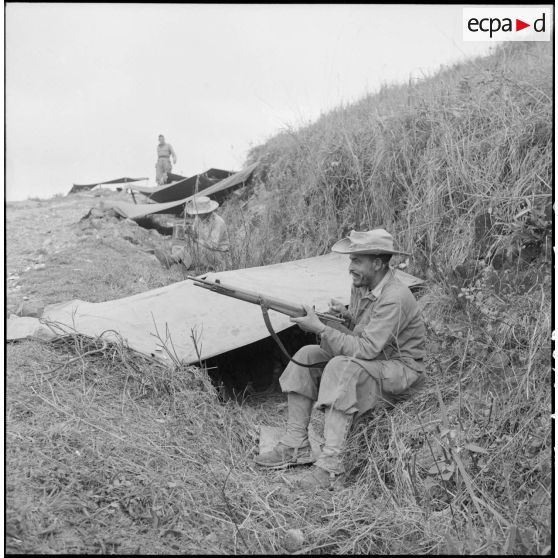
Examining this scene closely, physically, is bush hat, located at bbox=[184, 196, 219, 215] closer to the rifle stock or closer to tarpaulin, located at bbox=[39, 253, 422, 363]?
tarpaulin, located at bbox=[39, 253, 422, 363]

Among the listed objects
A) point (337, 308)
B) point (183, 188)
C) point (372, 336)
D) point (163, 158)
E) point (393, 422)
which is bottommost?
point (393, 422)

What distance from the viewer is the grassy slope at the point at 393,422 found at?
8.77 feet

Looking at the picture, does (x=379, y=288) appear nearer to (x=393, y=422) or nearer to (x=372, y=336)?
(x=372, y=336)

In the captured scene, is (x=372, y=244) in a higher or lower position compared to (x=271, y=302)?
higher

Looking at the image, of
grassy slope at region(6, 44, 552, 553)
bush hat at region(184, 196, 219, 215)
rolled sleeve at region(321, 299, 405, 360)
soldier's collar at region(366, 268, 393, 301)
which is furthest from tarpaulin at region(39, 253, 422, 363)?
bush hat at region(184, 196, 219, 215)

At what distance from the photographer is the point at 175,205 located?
10219 millimetres

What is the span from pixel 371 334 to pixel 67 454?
5.41 feet

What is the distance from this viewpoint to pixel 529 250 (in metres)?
4.24

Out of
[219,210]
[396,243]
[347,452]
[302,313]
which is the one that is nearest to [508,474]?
[347,452]

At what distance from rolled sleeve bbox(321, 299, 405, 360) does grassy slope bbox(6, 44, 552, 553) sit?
40 cm

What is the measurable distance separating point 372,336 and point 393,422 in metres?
0.51

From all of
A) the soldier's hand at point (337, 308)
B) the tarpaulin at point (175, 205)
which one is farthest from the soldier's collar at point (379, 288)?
the tarpaulin at point (175, 205)

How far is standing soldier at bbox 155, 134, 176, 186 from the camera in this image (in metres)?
15.1

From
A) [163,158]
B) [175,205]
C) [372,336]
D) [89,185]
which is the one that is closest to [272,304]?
[372,336]
